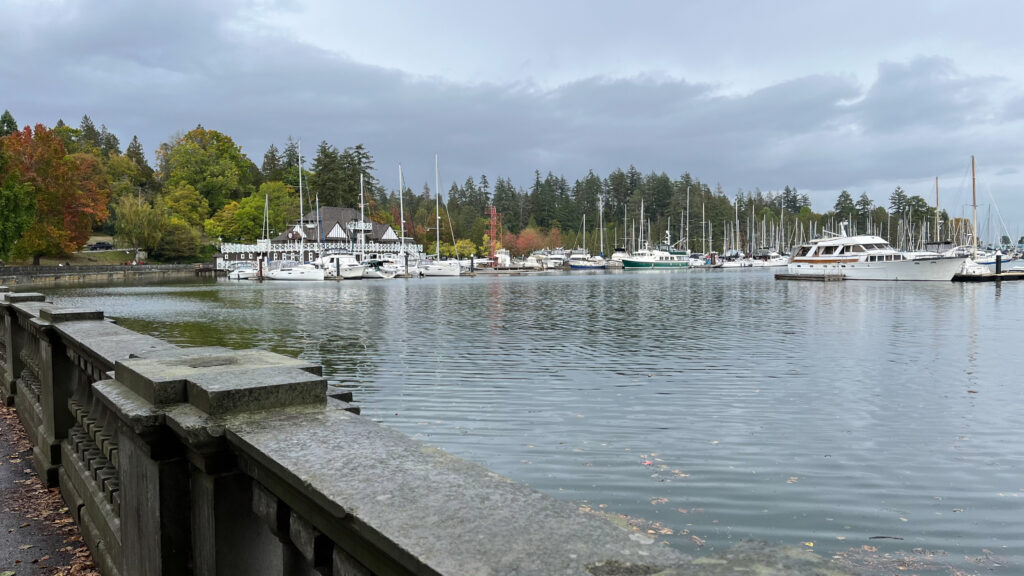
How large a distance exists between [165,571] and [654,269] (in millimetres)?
107638

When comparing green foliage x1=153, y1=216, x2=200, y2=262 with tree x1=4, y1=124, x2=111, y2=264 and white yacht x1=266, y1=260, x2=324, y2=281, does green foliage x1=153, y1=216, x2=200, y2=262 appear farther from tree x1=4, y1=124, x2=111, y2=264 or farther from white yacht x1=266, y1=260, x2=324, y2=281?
white yacht x1=266, y1=260, x2=324, y2=281

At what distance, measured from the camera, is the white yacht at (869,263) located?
54.6 metres

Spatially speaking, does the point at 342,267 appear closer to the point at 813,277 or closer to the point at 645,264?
the point at 813,277

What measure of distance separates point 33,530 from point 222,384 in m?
3.16

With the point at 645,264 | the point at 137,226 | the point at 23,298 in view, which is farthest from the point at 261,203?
the point at 23,298

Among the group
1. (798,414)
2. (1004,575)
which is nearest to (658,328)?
(798,414)

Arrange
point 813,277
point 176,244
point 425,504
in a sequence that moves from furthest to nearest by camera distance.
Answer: point 176,244, point 813,277, point 425,504

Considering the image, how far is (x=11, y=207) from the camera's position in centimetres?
5522

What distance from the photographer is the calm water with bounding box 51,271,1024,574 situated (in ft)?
20.3

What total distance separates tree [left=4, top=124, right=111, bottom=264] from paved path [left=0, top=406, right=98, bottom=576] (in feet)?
226

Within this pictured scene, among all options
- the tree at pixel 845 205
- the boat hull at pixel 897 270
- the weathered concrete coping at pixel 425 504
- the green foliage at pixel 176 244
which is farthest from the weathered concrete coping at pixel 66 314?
the tree at pixel 845 205

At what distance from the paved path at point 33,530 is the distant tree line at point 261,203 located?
60458 millimetres

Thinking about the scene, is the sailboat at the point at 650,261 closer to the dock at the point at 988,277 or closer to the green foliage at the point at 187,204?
the dock at the point at 988,277

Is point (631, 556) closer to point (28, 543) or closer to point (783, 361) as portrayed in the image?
point (28, 543)
